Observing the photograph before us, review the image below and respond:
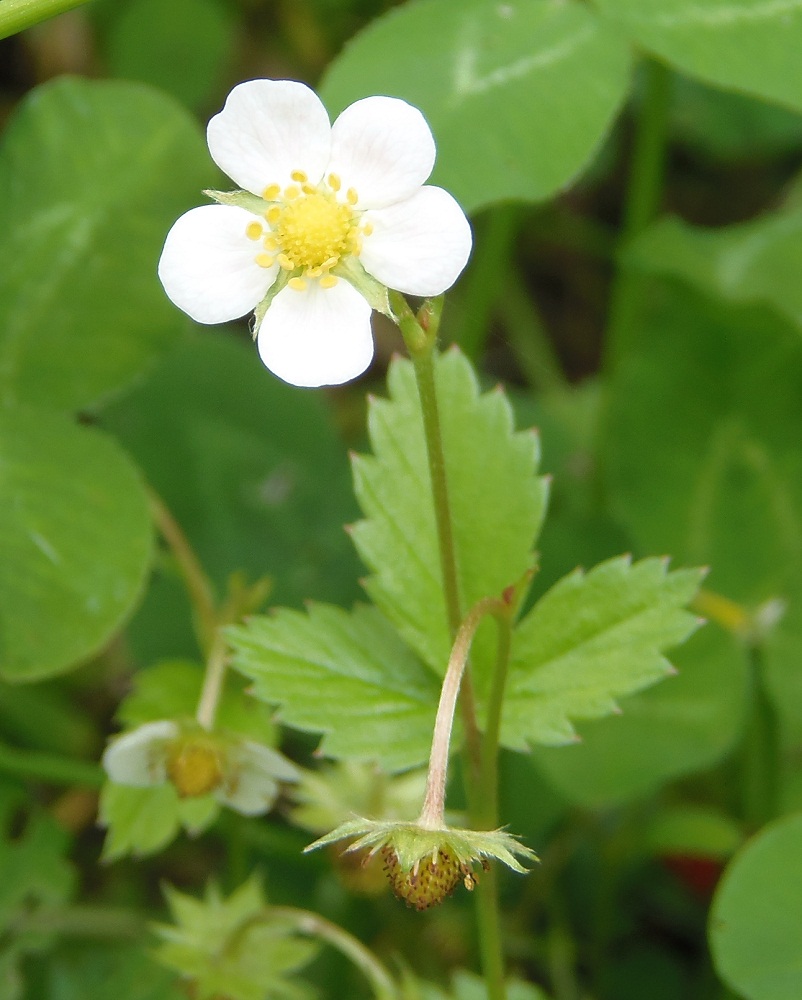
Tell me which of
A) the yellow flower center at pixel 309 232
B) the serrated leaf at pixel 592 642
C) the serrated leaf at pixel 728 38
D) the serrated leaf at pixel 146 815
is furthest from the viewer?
the serrated leaf at pixel 728 38

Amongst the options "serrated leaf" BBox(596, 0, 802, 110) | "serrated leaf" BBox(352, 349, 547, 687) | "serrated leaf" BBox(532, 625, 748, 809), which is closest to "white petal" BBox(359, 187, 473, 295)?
"serrated leaf" BBox(352, 349, 547, 687)

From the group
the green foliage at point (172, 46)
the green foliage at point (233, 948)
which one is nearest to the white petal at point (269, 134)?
the green foliage at point (233, 948)

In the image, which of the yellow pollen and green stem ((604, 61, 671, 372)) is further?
green stem ((604, 61, 671, 372))

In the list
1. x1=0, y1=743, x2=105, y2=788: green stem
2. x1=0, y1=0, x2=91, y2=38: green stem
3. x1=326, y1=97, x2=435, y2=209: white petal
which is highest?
x1=0, y1=0, x2=91, y2=38: green stem

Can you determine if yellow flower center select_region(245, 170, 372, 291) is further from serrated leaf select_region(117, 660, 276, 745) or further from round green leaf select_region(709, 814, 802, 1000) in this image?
round green leaf select_region(709, 814, 802, 1000)

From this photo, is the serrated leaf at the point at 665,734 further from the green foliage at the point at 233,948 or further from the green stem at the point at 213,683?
the green stem at the point at 213,683

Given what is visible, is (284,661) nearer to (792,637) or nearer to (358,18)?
(792,637)

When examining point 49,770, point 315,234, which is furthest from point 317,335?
point 49,770
